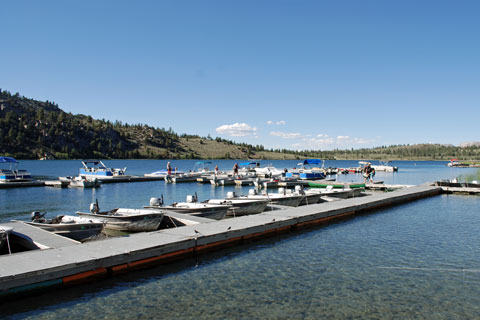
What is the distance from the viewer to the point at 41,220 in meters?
16.4

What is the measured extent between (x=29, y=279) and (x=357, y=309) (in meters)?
8.43

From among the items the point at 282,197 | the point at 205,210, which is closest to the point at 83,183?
the point at 282,197

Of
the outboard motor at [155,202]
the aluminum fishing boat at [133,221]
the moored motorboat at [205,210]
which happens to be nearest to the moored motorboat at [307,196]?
the moored motorboat at [205,210]

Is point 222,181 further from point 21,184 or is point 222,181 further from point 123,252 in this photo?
point 123,252

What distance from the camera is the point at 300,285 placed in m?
10.7

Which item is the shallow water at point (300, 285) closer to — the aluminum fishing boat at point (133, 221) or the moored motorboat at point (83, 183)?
the aluminum fishing boat at point (133, 221)

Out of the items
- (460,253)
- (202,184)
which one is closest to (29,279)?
(460,253)

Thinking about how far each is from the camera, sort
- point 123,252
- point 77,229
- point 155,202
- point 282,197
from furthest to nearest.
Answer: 1. point 282,197
2. point 155,202
3. point 77,229
4. point 123,252

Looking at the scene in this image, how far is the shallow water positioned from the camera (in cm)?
898

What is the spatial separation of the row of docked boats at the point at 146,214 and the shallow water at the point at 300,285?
14.5ft

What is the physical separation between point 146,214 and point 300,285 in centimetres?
893

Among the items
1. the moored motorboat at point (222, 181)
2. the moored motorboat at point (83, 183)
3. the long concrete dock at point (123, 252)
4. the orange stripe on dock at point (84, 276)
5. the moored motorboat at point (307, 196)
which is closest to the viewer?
the long concrete dock at point (123, 252)

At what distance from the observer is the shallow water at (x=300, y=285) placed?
8984 mm

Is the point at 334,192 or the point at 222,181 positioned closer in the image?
the point at 334,192
